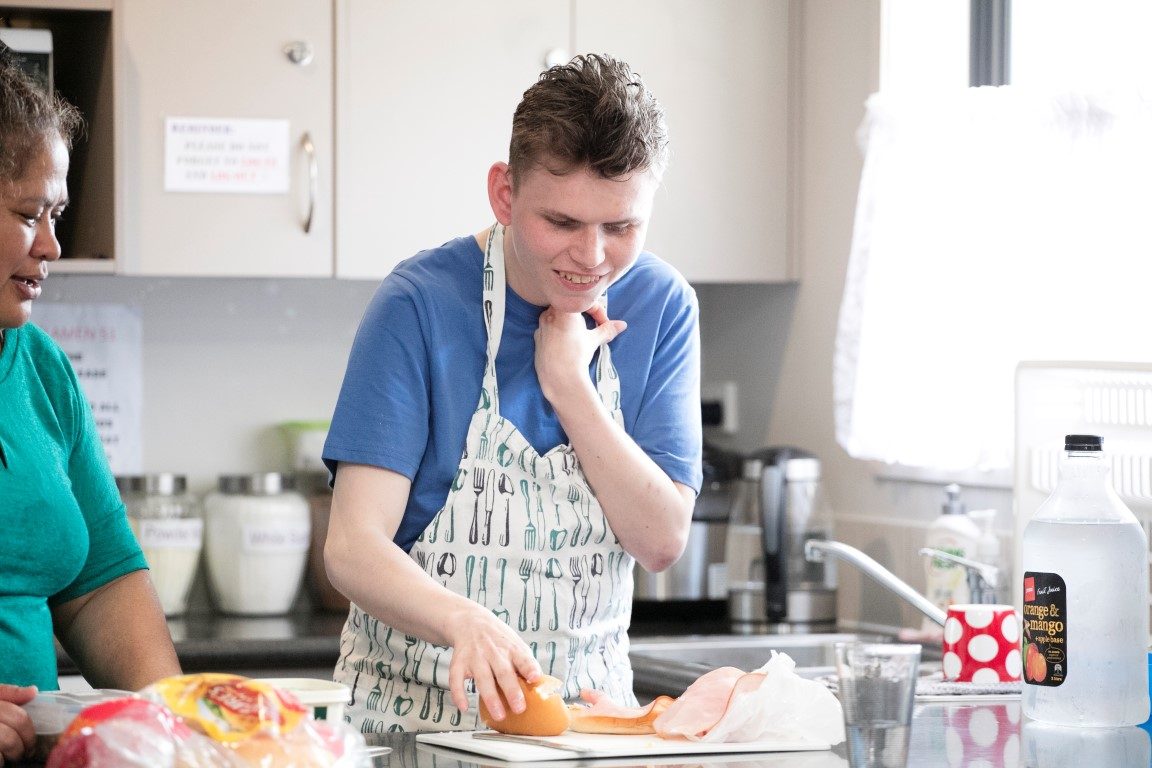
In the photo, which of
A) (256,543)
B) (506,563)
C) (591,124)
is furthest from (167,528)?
(591,124)

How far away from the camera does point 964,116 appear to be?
2.60 metres

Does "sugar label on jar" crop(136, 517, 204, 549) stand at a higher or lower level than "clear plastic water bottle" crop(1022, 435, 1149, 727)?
lower

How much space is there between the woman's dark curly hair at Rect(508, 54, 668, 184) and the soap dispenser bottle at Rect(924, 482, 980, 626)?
1.17 metres

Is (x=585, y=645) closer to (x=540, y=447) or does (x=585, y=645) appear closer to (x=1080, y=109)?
(x=540, y=447)

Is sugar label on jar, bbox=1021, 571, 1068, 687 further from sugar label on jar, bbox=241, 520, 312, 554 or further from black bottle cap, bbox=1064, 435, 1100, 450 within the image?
sugar label on jar, bbox=241, 520, 312, 554

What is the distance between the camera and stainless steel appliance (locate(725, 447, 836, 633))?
9.32 feet

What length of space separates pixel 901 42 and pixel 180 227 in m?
1.34

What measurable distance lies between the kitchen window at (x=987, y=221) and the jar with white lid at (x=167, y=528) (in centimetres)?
121

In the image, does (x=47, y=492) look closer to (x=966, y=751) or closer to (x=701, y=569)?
(x=966, y=751)

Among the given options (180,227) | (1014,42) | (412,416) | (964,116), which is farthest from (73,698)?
(1014,42)

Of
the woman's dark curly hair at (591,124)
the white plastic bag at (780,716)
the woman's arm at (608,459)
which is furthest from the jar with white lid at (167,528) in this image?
the white plastic bag at (780,716)

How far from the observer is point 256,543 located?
114 inches

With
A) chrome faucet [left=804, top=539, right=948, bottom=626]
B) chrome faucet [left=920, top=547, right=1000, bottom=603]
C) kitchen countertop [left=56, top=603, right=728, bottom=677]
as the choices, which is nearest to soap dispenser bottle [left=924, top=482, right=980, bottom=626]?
chrome faucet [left=920, top=547, right=1000, bottom=603]

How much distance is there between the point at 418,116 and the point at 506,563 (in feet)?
4.50
